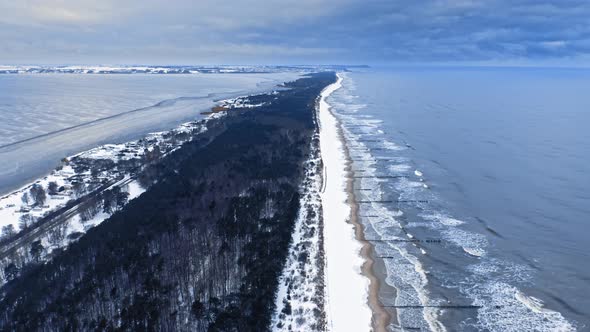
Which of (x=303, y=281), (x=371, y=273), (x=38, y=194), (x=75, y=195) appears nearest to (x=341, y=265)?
(x=371, y=273)

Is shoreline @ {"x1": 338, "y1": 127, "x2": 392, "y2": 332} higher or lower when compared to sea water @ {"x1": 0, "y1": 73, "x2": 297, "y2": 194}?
lower

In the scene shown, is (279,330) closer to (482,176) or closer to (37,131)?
(482,176)

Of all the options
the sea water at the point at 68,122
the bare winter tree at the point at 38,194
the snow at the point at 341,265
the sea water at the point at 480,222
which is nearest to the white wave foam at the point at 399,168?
the sea water at the point at 480,222

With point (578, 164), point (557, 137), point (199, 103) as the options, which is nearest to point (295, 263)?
point (578, 164)

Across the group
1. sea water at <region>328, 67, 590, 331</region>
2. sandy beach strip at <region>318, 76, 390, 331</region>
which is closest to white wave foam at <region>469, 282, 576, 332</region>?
sea water at <region>328, 67, 590, 331</region>

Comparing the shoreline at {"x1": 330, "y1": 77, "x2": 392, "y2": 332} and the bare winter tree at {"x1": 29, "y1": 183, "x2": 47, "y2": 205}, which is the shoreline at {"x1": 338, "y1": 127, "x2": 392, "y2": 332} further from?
the bare winter tree at {"x1": 29, "y1": 183, "x2": 47, "y2": 205}

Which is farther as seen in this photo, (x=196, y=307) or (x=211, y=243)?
(x=211, y=243)

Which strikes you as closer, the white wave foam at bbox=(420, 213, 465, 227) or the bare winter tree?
the white wave foam at bbox=(420, 213, 465, 227)
